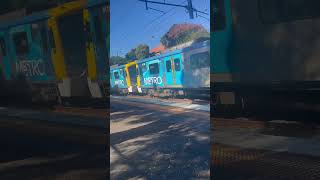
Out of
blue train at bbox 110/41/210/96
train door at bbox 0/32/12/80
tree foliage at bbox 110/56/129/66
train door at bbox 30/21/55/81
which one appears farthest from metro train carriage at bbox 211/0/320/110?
train door at bbox 0/32/12/80

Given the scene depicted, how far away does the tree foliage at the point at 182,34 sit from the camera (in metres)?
1.96

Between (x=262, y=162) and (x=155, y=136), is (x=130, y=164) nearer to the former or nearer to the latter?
(x=155, y=136)

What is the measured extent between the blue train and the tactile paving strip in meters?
1.85

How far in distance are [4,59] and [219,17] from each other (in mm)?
3247

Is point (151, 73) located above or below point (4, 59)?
below

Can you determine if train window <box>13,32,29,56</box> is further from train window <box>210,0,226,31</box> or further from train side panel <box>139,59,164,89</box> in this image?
train side panel <box>139,59,164,89</box>

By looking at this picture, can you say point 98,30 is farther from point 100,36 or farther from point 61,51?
point 61,51

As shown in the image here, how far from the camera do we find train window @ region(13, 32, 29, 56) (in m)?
5.17

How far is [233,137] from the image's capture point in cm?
505

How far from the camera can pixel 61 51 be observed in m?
4.82

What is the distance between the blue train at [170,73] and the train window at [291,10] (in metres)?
3.00

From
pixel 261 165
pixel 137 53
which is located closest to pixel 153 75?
pixel 137 53

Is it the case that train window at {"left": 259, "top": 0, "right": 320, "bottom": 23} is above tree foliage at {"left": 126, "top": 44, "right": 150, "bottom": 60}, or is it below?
above

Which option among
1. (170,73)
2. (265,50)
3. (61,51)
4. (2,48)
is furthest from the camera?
(2,48)
